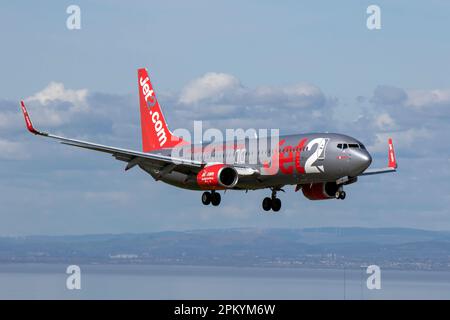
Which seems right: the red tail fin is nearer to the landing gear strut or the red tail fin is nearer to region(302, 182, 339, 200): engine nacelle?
region(302, 182, 339, 200): engine nacelle

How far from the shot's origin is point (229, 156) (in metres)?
86.8

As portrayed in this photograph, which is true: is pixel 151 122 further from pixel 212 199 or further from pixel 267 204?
pixel 267 204

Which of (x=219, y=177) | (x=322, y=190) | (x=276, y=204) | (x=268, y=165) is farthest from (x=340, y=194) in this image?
(x=219, y=177)

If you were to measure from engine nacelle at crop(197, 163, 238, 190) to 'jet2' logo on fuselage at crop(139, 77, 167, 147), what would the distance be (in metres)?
17.7

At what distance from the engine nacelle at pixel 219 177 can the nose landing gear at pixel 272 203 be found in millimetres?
6994

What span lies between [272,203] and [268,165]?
26.8 feet

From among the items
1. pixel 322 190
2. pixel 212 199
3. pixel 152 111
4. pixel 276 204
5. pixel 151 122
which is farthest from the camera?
pixel 152 111

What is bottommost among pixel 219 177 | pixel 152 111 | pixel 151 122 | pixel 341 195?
pixel 341 195

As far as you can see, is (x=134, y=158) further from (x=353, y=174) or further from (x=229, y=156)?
(x=353, y=174)

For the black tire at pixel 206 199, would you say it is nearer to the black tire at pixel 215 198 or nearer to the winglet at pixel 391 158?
the black tire at pixel 215 198

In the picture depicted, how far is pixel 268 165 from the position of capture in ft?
268

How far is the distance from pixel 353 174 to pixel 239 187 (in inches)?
419
